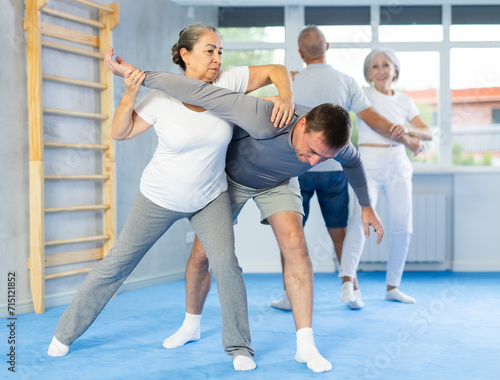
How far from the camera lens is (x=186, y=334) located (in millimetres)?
2451

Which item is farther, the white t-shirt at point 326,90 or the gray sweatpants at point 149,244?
the white t-shirt at point 326,90

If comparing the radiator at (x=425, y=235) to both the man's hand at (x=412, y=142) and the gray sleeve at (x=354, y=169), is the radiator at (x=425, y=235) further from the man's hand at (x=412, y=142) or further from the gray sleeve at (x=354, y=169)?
the gray sleeve at (x=354, y=169)

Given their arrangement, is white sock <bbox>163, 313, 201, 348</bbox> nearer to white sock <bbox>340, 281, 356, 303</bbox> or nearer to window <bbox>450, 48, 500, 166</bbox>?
white sock <bbox>340, 281, 356, 303</bbox>

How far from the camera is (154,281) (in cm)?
408

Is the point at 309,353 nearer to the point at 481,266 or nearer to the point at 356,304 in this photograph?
the point at 356,304

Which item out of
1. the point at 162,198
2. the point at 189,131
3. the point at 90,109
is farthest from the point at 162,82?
the point at 90,109

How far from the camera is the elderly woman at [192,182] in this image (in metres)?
2.02

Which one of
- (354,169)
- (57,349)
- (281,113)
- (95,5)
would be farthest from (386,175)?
(95,5)

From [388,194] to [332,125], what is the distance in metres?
1.57

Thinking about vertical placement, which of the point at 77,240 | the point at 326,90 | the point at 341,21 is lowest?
the point at 77,240

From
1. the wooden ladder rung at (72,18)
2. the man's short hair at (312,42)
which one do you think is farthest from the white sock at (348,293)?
the wooden ladder rung at (72,18)

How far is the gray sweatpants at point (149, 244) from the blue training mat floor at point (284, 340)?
14cm

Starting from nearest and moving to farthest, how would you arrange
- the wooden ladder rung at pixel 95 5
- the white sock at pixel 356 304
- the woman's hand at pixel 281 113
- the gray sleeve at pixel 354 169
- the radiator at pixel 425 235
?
the woman's hand at pixel 281 113 < the gray sleeve at pixel 354 169 < the white sock at pixel 356 304 < the wooden ladder rung at pixel 95 5 < the radiator at pixel 425 235

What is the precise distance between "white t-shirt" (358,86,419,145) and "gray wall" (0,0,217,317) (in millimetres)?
1686
